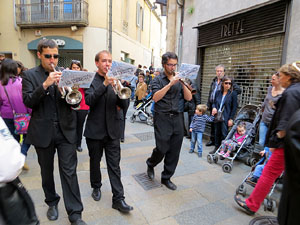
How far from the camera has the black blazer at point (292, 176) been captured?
113 centimetres

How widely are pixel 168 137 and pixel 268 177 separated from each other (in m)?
1.37

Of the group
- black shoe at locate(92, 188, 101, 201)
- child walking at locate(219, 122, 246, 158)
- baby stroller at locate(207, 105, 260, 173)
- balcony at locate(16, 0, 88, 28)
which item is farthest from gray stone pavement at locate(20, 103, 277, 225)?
balcony at locate(16, 0, 88, 28)

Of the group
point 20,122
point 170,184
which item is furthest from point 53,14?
point 170,184

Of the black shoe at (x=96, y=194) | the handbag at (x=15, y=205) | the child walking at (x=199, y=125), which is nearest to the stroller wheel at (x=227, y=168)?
the child walking at (x=199, y=125)

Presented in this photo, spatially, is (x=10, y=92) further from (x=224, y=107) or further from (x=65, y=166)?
(x=224, y=107)

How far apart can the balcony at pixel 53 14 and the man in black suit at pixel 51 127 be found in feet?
44.4

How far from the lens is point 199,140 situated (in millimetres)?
5043

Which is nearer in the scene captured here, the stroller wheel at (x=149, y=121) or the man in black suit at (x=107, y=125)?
the man in black suit at (x=107, y=125)

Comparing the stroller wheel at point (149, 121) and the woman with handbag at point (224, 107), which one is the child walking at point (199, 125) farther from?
the stroller wheel at point (149, 121)

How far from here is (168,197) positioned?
127 inches

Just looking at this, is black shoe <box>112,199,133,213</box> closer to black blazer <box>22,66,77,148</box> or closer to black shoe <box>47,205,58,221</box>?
black shoe <box>47,205,58,221</box>

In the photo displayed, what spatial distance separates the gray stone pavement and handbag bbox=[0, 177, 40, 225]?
4.60ft

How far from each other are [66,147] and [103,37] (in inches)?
550

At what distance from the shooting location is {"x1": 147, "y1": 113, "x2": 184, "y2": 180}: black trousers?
129 inches
